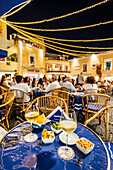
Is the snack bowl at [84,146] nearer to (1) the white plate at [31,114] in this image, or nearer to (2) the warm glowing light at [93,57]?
(1) the white plate at [31,114]

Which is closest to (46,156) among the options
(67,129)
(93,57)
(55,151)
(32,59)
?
(55,151)

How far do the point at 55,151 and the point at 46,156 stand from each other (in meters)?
0.07

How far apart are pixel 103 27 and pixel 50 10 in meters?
3.94

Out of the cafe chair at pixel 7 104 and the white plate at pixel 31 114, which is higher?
the white plate at pixel 31 114

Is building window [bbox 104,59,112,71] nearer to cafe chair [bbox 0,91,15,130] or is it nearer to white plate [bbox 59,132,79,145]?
cafe chair [bbox 0,91,15,130]

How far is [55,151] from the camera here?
2.24ft

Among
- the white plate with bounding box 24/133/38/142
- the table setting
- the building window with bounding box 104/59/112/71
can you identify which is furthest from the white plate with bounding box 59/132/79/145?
the building window with bounding box 104/59/112/71

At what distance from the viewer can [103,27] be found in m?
6.73

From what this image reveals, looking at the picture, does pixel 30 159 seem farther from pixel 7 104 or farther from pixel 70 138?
pixel 7 104

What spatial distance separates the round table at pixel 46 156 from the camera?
22.4 inches

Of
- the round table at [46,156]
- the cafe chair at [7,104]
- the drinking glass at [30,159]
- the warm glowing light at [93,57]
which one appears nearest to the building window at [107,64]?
the warm glowing light at [93,57]

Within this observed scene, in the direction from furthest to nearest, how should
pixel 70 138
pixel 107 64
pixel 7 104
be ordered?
pixel 107 64 < pixel 7 104 < pixel 70 138

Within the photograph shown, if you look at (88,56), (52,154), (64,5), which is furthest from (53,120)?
(88,56)

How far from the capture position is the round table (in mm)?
569
